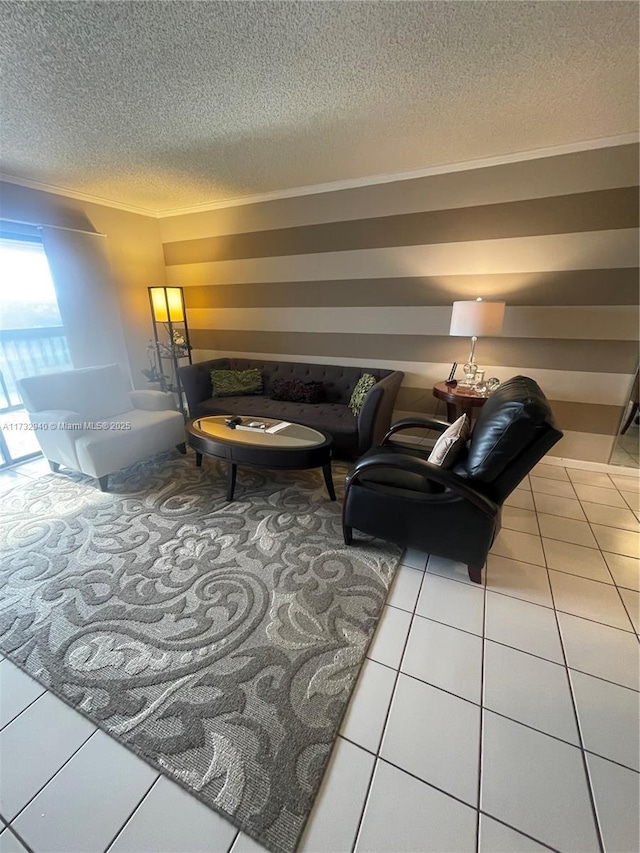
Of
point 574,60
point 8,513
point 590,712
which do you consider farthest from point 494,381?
point 8,513

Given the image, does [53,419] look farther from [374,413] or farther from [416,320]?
[416,320]

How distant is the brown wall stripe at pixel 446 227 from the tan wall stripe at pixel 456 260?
51 mm

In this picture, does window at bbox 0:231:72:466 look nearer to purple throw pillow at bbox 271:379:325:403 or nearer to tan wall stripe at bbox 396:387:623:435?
purple throw pillow at bbox 271:379:325:403

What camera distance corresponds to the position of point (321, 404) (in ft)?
11.0

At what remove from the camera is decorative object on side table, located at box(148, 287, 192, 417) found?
3691 millimetres

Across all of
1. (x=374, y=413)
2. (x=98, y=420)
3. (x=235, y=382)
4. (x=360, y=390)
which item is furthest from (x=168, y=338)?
(x=374, y=413)

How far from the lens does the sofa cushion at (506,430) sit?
1429 mm

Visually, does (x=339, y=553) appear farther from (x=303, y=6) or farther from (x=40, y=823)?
(x=303, y=6)

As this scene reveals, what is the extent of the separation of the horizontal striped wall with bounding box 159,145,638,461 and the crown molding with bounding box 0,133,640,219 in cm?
4

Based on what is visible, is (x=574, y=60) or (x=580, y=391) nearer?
(x=574, y=60)

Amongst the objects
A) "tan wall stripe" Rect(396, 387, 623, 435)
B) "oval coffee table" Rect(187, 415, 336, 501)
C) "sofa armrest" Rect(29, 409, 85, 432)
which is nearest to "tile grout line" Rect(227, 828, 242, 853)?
"oval coffee table" Rect(187, 415, 336, 501)

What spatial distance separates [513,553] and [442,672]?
0.91m

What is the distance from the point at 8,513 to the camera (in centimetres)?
232

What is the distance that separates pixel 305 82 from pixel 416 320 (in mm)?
1877
